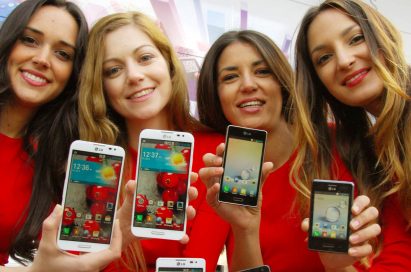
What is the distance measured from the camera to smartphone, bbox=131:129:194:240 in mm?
999

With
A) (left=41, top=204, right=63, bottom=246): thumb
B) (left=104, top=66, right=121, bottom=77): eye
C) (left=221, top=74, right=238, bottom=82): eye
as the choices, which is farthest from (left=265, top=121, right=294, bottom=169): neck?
(left=41, top=204, right=63, bottom=246): thumb

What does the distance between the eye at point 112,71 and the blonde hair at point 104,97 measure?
3 centimetres

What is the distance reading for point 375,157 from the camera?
129 cm

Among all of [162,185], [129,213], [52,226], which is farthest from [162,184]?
[52,226]

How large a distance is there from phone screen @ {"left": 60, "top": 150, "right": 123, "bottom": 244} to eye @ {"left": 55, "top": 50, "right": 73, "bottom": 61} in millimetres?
557

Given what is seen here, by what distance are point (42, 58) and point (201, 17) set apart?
43.1 inches

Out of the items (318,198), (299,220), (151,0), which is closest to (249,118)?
(299,220)

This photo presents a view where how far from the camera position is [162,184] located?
1.02 m

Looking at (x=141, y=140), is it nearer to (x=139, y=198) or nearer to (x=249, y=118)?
(x=139, y=198)

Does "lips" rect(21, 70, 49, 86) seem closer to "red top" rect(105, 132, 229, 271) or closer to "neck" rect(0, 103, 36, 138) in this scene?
"neck" rect(0, 103, 36, 138)

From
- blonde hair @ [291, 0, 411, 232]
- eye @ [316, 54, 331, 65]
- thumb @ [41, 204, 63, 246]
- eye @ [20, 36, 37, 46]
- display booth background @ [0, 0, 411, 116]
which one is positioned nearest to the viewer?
thumb @ [41, 204, 63, 246]

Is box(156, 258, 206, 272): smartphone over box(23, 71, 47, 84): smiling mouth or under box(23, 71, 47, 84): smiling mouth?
under

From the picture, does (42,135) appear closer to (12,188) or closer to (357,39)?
(12,188)

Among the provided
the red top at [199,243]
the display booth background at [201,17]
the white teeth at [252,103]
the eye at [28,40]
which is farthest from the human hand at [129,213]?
the display booth background at [201,17]
